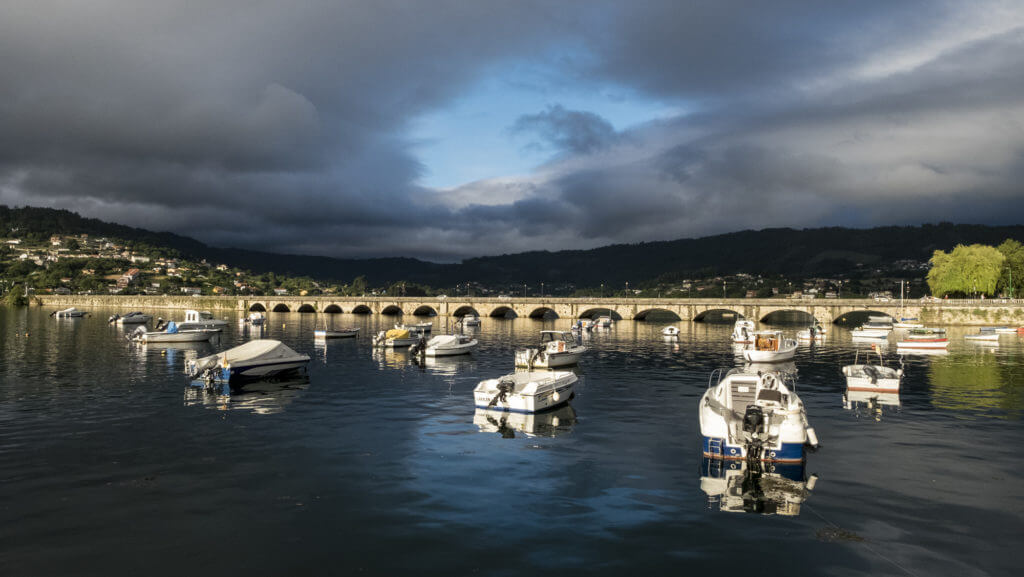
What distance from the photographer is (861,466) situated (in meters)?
23.0

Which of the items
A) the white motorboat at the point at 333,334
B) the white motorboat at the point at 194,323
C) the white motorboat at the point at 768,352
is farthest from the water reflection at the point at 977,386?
the white motorboat at the point at 194,323

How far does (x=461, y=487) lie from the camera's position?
20.1 metres

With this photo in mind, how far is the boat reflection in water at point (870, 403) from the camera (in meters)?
34.5

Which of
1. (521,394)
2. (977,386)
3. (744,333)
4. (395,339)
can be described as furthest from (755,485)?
(744,333)

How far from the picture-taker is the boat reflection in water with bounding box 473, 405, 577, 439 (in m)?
29.0

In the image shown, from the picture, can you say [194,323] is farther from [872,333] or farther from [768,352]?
[872,333]

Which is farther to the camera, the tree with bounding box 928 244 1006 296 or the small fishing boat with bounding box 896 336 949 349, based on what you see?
the tree with bounding box 928 244 1006 296

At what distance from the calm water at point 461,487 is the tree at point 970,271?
115998 millimetres

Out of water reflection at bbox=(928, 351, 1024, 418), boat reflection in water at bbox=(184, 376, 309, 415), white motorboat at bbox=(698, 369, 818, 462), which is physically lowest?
water reflection at bbox=(928, 351, 1024, 418)

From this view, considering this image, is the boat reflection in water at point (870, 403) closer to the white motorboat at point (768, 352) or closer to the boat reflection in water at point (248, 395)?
the white motorboat at point (768, 352)

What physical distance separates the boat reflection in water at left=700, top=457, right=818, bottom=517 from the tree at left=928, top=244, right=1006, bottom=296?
143 metres

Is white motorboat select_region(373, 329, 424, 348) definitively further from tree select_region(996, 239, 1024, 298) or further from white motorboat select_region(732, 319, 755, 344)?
tree select_region(996, 239, 1024, 298)

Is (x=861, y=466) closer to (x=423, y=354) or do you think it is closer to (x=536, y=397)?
(x=536, y=397)

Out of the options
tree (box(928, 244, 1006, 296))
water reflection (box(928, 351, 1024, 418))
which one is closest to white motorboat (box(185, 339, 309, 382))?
water reflection (box(928, 351, 1024, 418))
